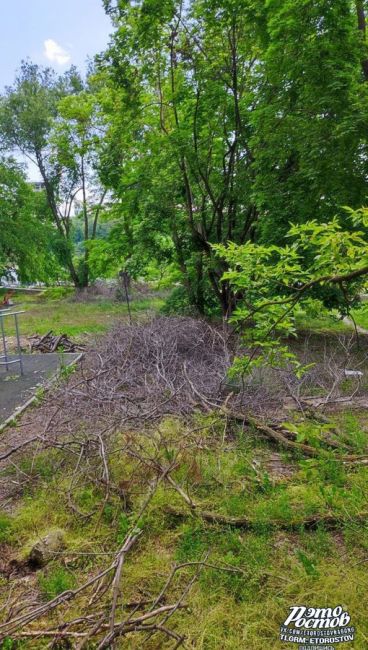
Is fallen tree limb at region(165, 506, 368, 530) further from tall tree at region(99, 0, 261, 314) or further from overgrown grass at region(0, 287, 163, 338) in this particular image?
overgrown grass at region(0, 287, 163, 338)

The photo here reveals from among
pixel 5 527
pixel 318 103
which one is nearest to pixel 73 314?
pixel 318 103

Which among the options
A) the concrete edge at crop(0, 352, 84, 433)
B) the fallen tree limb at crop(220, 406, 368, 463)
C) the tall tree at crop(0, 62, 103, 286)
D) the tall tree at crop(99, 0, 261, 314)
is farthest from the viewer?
the tall tree at crop(0, 62, 103, 286)

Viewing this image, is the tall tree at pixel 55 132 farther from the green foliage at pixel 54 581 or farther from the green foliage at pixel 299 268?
the green foliage at pixel 54 581

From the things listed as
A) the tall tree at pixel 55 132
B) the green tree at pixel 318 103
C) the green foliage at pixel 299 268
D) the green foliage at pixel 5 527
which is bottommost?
the green foliage at pixel 5 527

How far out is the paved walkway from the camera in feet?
19.3

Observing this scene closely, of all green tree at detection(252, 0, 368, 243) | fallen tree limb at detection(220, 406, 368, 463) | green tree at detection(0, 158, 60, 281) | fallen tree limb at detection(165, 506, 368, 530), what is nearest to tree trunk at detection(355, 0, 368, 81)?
green tree at detection(252, 0, 368, 243)

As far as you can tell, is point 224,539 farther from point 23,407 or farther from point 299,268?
point 23,407

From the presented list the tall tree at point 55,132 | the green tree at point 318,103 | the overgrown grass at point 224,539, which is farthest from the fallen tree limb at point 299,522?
the tall tree at point 55,132

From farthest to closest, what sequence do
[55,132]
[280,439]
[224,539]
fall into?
[55,132]
[280,439]
[224,539]

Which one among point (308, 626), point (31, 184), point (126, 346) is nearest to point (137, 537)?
point (308, 626)

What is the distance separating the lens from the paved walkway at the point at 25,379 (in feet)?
19.3

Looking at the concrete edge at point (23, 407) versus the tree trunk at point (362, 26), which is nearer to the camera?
the concrete edge at point (23, 407)

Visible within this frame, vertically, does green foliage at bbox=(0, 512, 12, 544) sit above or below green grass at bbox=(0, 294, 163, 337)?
below

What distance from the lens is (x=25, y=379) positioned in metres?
7.07
